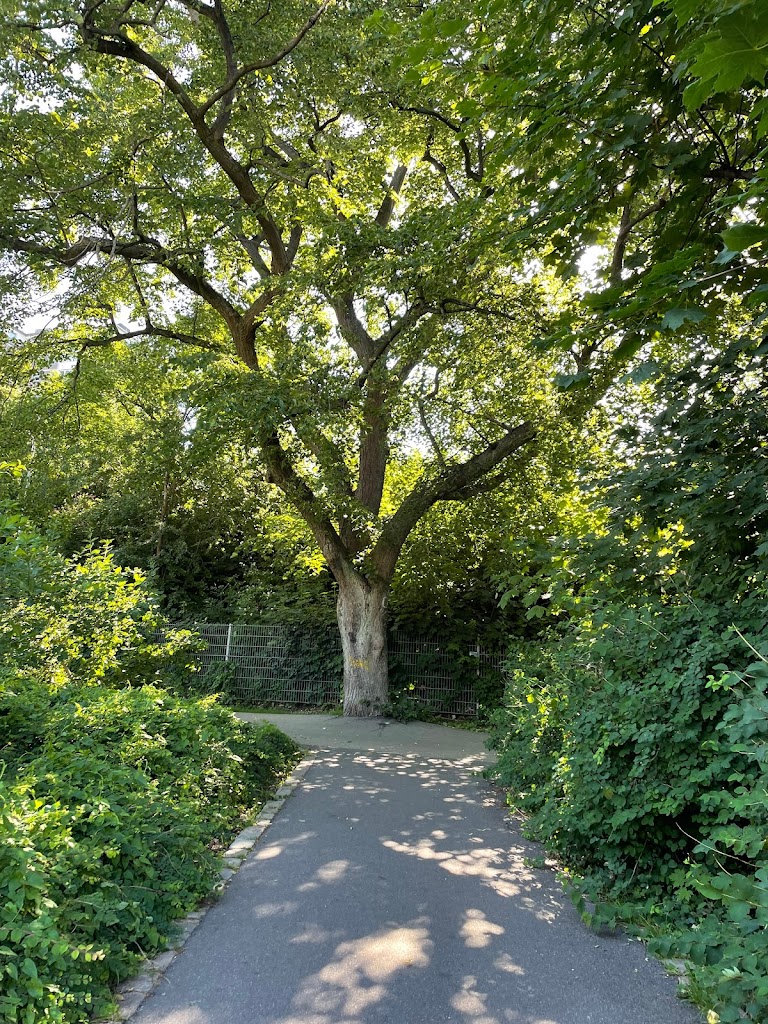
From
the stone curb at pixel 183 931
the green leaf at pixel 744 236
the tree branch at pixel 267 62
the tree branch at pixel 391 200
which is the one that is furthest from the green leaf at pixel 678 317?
the tree branch at pixel 391 200

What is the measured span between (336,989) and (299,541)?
1426 centimetres

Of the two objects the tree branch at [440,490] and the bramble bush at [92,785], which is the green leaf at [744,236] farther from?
the tree branch at [440,490]

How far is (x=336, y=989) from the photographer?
309 cm

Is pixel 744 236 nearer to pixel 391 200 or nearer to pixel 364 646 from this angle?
pixel 364 646

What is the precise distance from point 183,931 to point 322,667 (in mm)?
11426

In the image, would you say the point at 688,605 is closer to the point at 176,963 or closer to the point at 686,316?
the point at 686,316

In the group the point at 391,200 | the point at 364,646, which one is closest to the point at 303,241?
the point at 391,200

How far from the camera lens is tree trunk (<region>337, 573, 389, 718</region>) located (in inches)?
512

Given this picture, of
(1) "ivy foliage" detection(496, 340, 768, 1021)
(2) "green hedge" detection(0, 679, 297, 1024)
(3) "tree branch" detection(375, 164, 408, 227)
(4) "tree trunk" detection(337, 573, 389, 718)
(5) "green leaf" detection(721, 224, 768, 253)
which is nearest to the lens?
(2) "green hedge" detection(0, 679, 297, 1024)

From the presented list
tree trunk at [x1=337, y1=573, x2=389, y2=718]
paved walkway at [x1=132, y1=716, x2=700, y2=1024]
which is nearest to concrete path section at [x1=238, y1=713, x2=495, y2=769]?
tree trunk at [x1=337, y1=573, x2=389, y2=718]

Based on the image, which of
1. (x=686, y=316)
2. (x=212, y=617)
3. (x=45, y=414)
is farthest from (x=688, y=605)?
(x=212, y=617)

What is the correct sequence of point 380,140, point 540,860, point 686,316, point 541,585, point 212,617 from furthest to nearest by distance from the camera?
1. point 212,617
2. point 380,140
3. point 541,585
4. point 540,860
5. point 686,316

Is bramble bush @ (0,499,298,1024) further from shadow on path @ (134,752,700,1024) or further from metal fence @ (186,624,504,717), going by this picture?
metal fence @ (186,624,504,717)

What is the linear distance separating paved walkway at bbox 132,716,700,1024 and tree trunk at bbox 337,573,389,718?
7097 mm
